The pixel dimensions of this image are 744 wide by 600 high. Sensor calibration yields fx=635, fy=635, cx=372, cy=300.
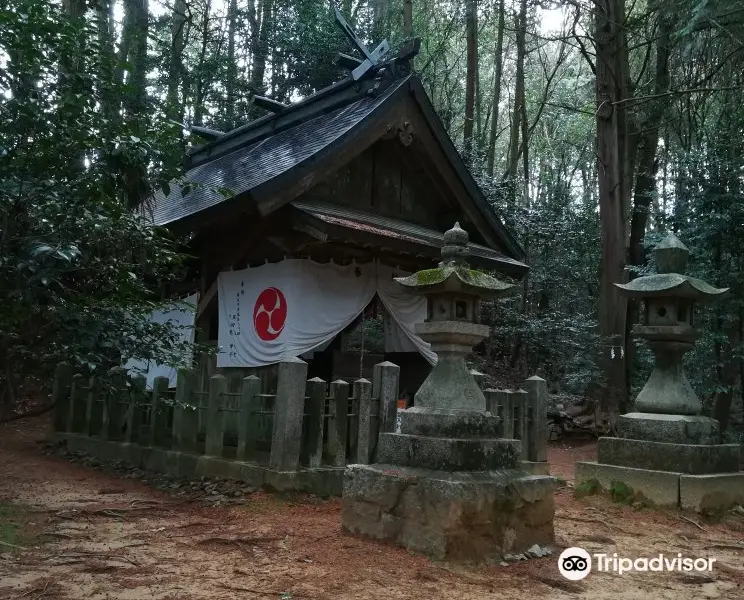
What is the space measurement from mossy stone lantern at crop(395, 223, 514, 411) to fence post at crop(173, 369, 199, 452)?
142 inches

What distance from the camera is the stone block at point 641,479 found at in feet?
21.6

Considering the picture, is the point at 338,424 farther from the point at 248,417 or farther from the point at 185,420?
the point at 185,420

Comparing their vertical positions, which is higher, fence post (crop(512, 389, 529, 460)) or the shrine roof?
the shrine roof

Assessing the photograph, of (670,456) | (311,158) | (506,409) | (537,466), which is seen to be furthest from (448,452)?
(311,158)

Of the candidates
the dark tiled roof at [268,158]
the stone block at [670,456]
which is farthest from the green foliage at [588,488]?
the dark tiled roof at [268,158]

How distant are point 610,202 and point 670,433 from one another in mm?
7534

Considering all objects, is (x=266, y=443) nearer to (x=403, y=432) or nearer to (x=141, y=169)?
(x=403, y=432)

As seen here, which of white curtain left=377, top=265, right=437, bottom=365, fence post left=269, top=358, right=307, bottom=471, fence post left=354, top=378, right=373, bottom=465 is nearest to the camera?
fence post left=269, top=358, right=307, bottom=471

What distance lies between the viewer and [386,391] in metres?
7.51

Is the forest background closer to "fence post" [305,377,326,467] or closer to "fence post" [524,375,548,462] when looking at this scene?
"fence post" [305,377,326,467]

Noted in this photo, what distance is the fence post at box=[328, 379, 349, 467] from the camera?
718 centimetres

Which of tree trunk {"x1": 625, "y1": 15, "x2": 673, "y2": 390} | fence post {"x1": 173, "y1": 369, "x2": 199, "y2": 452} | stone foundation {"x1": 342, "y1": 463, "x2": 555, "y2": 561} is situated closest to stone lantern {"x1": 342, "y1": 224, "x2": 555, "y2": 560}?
stone foundation {"x1": 342, "y1": 463, "x2": 555, "y2": 561}

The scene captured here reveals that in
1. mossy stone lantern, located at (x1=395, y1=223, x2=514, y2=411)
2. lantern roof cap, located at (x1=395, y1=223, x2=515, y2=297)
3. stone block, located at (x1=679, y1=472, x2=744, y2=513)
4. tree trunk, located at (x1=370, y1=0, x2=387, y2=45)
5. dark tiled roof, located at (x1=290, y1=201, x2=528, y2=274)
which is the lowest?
stone block, located at (x1=679, y1=472, x2=744, y2=513)

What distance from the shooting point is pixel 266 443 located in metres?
7.40
